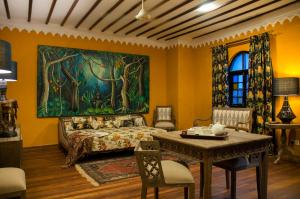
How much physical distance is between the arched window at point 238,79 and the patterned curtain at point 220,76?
192 millimetres

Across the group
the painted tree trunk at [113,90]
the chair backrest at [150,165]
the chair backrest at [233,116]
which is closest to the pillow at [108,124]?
the painted tree trunk at [113,90]

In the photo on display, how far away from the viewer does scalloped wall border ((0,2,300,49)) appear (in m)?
4.87

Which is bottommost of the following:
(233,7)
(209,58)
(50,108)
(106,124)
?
(106,124)

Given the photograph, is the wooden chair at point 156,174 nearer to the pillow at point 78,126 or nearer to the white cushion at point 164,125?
the pillow at point 78,126

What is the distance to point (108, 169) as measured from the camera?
13.0 ft

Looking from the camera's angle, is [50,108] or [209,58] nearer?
[50,108]

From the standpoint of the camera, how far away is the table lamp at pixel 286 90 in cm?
427

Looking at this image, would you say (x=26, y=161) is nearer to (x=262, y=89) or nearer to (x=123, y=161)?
(x=123, y=161)

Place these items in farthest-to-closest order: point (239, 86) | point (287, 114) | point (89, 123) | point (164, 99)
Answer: point (164, 99) → point (239, 86) → point (89, 123) → point (287, 114)

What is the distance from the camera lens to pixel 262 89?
16.6 ft

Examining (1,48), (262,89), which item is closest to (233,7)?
(262,89)

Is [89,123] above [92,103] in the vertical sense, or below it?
below

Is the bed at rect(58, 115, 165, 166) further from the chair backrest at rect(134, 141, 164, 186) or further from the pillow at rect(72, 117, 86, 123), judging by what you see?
the chair backrest at rect(134, 141, 164, 186)

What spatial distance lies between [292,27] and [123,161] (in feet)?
13.7
